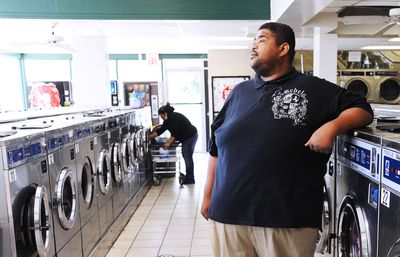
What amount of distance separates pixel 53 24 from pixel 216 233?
454 centimetres

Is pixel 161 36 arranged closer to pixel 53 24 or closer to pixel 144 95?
pixel 53 24

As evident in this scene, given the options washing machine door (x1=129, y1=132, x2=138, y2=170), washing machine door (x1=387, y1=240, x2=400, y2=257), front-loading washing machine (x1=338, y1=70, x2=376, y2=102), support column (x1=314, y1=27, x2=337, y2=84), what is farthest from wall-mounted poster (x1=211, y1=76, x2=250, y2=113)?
washing machine door (x1=387, y1=240, x2=400, y2=257)

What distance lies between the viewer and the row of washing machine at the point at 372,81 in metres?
8.61

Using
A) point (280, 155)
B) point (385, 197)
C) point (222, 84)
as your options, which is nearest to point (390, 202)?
point (385, 197)

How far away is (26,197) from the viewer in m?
2.26

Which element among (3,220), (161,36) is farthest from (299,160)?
(161,36)

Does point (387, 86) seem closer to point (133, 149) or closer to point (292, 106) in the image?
point (133, 149)

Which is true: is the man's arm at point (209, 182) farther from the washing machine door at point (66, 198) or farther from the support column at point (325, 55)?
the support column at point (325, 55)

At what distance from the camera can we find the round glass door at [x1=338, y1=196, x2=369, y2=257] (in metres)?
1.98

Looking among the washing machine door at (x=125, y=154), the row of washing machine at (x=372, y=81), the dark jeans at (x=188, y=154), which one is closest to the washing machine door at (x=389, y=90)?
the row of washing machine at (x=372, y=81)

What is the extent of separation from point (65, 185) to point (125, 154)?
1.90 meters

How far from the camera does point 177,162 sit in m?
7.36

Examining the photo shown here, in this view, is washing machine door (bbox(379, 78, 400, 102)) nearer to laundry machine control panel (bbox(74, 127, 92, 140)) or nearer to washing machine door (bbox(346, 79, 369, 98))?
washing machine door (bbox(346, 79, 369, 98))

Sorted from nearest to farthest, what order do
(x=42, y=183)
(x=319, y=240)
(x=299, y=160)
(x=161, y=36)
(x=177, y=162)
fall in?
1. (x=299, y=160)
2. (x=42, y=183)
3. (x=319, y=240)
4. (x=161, y=36)
5. (x=177, y=162)
